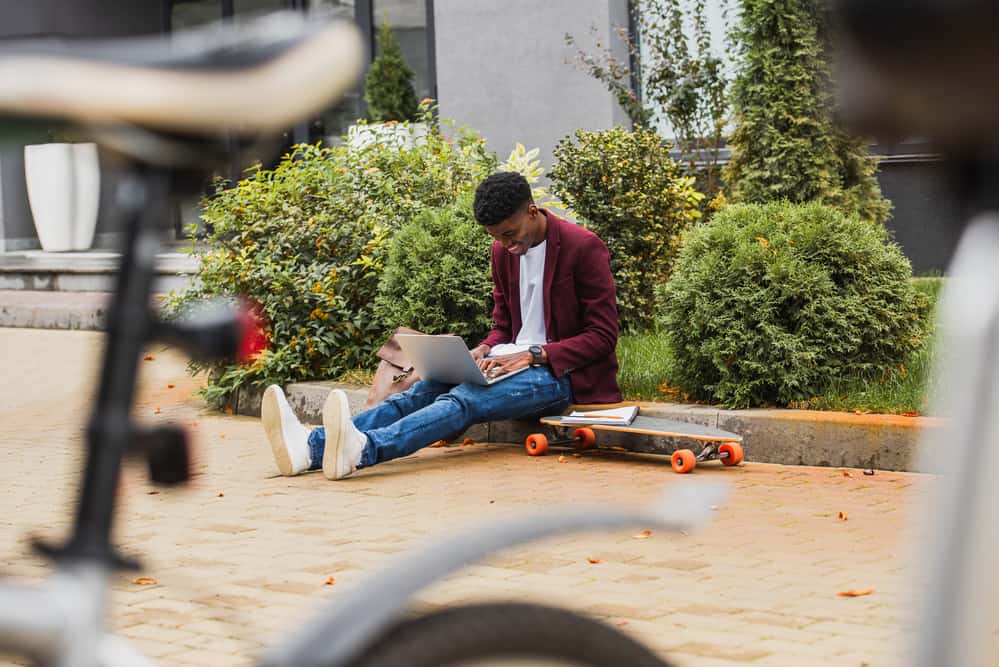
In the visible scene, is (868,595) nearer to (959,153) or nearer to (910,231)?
(959,153)

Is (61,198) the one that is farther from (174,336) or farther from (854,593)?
(174,336)

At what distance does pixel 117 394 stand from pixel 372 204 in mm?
7410

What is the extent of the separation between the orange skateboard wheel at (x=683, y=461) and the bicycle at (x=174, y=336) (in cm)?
→ 476

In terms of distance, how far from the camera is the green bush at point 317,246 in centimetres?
845

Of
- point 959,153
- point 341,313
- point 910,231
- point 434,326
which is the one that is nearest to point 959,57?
point 959,153

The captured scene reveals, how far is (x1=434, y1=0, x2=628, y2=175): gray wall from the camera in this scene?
490 inches

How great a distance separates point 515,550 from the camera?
3.16 m

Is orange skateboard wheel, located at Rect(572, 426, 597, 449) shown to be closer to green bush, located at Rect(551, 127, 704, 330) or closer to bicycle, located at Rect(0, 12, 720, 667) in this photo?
green bush, located at Rect(551, 127, 704, 330)

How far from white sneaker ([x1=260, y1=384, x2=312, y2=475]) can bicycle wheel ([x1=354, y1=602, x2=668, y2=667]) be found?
16.0 feet

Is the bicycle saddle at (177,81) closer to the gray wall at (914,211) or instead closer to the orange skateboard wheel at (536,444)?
the orange skateboard wheel at (536,444)

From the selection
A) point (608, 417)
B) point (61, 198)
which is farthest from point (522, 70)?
point (608, 417)

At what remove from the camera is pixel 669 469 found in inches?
257

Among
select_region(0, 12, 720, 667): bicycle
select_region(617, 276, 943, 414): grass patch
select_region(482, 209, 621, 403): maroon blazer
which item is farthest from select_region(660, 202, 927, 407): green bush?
select_region(0, 12, 720, 667): bicycle

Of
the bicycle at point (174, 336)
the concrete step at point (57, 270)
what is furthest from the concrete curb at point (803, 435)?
the concrete step at point (57, 270)
